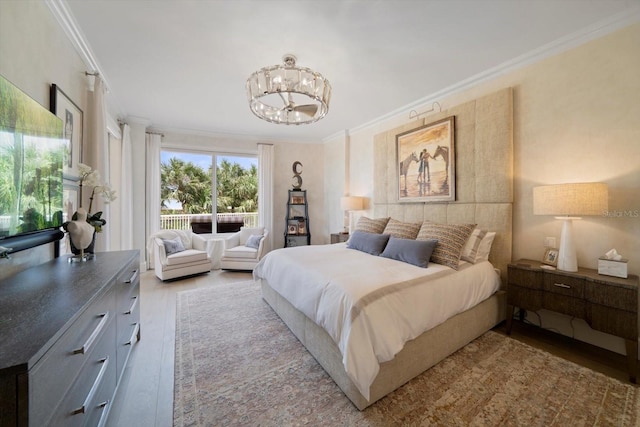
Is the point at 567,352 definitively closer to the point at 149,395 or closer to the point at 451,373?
the point at 451,373

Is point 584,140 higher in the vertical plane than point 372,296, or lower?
higher

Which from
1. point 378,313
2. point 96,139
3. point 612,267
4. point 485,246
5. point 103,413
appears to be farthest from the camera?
point 485,246

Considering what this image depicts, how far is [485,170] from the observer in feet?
9.43

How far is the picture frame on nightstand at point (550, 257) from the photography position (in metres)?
2.32

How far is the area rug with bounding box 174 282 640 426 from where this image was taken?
→ 1.52m

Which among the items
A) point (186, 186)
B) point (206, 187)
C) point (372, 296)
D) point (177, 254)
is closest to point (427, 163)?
point (372, 296)

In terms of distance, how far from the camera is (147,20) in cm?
208

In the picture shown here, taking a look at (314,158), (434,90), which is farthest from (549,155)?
(314,158)

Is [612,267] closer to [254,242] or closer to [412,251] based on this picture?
[412,251]

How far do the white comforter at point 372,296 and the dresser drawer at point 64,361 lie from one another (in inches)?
49.1

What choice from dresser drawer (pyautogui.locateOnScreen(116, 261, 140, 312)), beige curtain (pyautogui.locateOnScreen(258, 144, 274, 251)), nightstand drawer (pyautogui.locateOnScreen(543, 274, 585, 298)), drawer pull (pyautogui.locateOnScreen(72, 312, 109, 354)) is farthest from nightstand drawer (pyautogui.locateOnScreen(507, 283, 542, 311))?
beige curtain (pyautogui.locateOnScreen(258, 144, 274, 251))

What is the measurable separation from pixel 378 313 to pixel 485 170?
89.0 inches

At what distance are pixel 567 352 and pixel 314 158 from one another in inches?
198

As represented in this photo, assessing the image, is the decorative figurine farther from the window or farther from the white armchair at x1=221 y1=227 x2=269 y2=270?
the window
